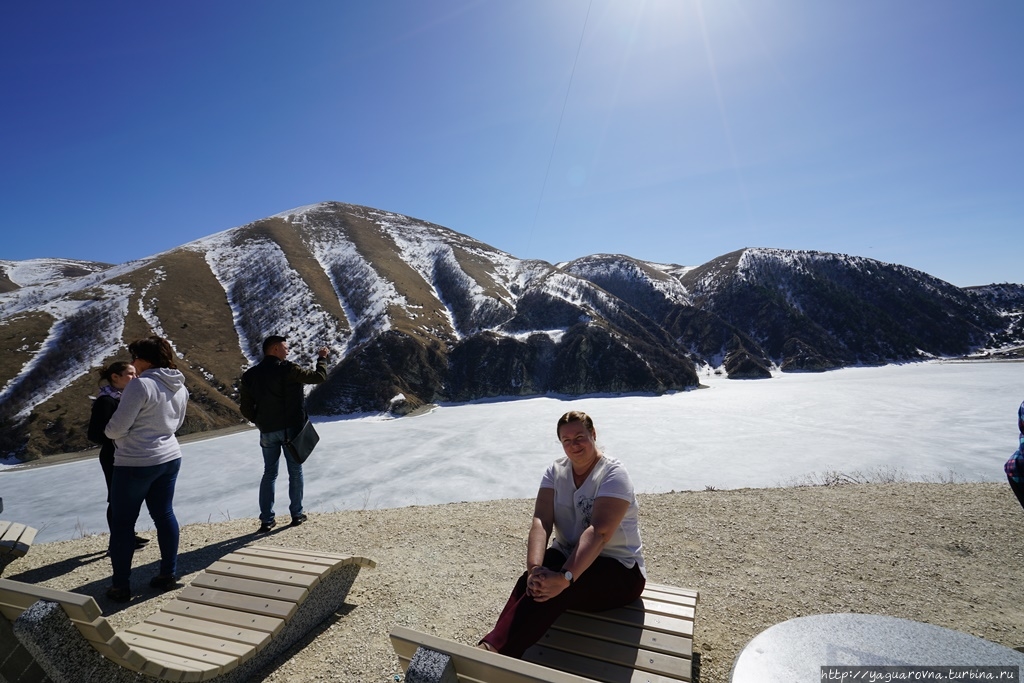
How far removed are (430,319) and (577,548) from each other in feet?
137

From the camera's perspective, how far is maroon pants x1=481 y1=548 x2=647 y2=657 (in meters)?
2.62

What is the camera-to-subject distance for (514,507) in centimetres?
818

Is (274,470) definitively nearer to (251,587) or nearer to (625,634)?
(251,587)

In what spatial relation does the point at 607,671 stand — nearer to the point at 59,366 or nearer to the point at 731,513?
the point at 731,513

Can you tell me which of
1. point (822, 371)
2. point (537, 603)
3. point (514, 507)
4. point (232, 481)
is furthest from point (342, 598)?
point (822, 371)

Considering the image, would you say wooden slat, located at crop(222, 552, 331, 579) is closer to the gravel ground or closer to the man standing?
the gravel ground

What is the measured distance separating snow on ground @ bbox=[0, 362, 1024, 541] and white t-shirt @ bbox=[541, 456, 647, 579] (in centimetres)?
890

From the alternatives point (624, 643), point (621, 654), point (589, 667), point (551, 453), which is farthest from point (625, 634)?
point (551, 453)

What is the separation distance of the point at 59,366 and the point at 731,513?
4121cm

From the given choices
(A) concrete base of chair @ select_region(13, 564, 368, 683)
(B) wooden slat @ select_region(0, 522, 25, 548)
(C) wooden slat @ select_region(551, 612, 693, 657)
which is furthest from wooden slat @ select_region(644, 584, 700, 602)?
(B) wooden slat @ select_region(0, 522, 25, 548)

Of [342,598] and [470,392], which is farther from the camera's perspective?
[470,392]

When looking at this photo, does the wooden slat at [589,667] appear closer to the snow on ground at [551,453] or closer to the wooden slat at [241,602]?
the wooden slat at [241,602]

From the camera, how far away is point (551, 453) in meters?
17.0

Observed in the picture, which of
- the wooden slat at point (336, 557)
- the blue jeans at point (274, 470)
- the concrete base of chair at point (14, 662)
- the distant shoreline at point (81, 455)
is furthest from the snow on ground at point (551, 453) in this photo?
the concrete base of chair at point (14, 662)
